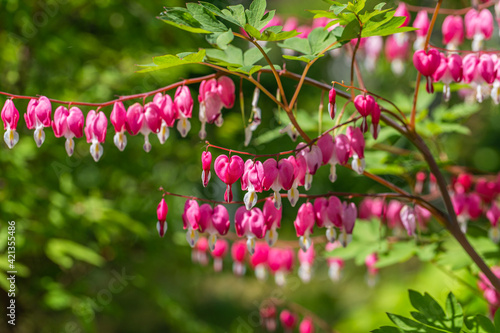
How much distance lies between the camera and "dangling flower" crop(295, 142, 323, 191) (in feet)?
3.12

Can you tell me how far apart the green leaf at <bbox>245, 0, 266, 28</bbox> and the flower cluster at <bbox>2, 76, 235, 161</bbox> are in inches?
8.4

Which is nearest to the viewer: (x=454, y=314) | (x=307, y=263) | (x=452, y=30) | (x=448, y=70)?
(x=454, y=314)

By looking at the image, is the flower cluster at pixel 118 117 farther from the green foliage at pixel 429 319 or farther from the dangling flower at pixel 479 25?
the dangling flower at pixel 479 25

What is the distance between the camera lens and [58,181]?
2.42 m

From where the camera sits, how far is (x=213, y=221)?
1063 mm

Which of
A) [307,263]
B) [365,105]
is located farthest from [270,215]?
[307,263]

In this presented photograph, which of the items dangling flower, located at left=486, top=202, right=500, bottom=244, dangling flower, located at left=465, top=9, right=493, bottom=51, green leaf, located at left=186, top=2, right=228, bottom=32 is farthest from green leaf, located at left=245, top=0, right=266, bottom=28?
dangling flower, located at left=486, top=202, right=500, bottom=244

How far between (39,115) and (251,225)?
1.61 feet

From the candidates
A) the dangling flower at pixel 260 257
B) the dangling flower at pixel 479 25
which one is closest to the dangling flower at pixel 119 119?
the dangling flower at pixel 260 257

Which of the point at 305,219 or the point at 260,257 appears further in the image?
the point at 260,257

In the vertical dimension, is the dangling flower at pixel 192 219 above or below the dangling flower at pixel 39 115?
below

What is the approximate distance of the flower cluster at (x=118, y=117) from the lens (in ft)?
3.37

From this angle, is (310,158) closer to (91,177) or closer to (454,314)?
(454,314)

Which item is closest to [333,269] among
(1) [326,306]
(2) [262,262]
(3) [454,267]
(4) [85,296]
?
(2) [262,262]
